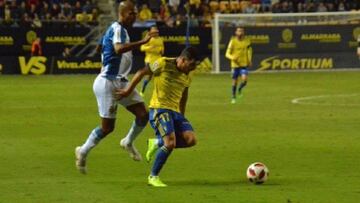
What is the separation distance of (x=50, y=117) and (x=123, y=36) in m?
11.0

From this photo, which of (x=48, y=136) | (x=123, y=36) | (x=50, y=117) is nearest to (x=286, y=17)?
(x=50, y=117)

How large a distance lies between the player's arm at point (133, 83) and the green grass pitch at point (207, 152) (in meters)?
1.26

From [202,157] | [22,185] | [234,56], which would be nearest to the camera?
[22,185]

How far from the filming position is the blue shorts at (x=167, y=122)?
14.1m

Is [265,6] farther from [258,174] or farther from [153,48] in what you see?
[258,174]

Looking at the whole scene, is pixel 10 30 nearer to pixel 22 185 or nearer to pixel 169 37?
pixel 169 37

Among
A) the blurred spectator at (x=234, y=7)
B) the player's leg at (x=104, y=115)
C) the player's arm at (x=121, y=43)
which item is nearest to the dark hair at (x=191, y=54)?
the player's arm at (x=121, y=43)

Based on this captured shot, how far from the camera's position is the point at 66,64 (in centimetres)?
4781

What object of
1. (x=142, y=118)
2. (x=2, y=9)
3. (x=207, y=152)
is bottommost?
(x=2, y=9)

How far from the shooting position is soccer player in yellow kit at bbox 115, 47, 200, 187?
46.0ft

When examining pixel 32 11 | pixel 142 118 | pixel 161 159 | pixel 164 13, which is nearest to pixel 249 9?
pixel 164 13

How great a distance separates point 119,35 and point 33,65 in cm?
3284

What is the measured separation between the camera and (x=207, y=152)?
720 inches

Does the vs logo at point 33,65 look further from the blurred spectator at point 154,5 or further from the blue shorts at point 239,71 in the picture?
the blue shorts at point 239,71
